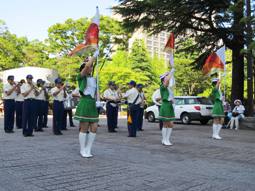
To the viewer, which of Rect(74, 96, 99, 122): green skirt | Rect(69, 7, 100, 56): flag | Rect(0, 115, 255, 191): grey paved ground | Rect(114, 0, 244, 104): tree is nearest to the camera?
Rect(0, 115, 255, 191): grey paved ground

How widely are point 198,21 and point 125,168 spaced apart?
1618 centimetres

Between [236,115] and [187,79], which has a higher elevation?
[187,79]

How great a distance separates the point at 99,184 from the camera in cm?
513

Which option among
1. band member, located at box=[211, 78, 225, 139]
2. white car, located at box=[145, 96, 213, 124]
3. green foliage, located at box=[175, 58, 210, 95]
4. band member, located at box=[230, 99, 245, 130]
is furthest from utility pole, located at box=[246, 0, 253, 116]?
green foliage, located at box=[175, 58, 210, 95]

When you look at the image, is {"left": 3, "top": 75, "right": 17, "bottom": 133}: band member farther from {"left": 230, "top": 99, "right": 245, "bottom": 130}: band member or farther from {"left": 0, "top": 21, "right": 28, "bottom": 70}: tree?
{"left": 0, "top": 21, "right": 28, "bottom": 70}: tree

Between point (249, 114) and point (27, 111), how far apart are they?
46.5ft

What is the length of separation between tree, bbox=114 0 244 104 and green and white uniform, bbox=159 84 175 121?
9610 mm

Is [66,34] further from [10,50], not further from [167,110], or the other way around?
[167,110]

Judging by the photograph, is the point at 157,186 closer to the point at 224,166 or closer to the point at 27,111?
the point at 224,166

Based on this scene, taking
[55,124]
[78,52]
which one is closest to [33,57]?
[55,124]

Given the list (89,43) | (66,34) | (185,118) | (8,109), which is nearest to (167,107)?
(89,43)

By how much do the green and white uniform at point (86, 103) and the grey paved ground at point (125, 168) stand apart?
841 millimetres

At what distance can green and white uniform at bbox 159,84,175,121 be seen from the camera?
9867mm

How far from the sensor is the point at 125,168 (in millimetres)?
6324
